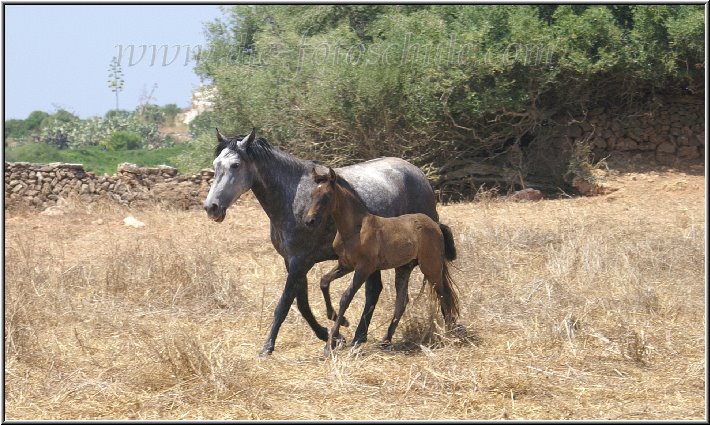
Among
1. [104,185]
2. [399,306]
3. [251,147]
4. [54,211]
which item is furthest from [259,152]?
[104,185]

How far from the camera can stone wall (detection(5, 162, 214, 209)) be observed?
1766cm

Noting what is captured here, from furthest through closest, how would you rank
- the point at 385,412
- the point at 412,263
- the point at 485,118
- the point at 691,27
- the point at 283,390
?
the point at 485,118 < the point at 691,27 < the point at 412,263 < the point at 283,390 < the point at 385,412

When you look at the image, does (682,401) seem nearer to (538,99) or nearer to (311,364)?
(311,364)

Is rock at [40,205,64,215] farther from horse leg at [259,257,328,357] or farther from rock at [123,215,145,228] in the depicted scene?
horse leg at [259,257,328,357]

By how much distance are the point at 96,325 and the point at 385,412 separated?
3419mm

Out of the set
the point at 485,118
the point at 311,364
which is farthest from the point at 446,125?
the point at 311,364

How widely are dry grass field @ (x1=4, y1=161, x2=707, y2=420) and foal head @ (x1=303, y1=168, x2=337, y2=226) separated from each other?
983mm

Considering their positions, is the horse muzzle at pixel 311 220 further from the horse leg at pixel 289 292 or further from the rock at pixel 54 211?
the rock at pixel 54 211

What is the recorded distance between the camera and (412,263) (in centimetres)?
790

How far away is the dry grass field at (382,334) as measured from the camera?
594cm

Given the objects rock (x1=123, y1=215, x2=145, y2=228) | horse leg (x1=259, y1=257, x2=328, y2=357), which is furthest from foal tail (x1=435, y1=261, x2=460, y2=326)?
rock (x1=123, y1=215, x2=145, y2=228)

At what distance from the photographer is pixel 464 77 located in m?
15.9

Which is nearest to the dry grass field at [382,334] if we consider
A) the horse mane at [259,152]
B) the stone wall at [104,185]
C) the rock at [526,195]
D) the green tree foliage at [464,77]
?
the horse mane at [259,152]

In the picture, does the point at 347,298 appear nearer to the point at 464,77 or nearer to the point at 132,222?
the point at 132,222
